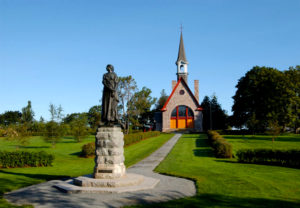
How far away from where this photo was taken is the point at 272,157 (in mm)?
16406

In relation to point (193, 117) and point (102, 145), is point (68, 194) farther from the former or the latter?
point (193, 117)

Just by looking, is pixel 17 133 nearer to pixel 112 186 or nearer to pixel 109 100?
pixel 109 100

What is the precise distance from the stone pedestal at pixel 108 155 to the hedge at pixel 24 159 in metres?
8.87

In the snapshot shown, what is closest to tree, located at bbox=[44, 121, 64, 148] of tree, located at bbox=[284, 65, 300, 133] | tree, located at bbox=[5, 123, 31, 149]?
tree, located at bbox=[5, 123, 31, 149]

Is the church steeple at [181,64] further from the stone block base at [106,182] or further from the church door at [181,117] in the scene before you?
the stone block base at [106,182]

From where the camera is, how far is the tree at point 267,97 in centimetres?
3691

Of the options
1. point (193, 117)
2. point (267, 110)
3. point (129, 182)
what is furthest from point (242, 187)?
point (193, 117)

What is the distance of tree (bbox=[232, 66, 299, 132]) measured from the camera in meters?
36.9

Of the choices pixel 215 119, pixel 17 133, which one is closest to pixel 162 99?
pixel 215 119

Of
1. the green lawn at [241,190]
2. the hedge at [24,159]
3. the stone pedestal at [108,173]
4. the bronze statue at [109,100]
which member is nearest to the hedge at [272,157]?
the green lawn at [241,190]

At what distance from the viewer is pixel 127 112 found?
45.7 metres

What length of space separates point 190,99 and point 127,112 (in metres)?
13.6

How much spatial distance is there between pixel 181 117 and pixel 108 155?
1667 inches

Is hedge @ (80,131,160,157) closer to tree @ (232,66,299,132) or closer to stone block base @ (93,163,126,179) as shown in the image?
stone block base @ (93,163,126,179)
